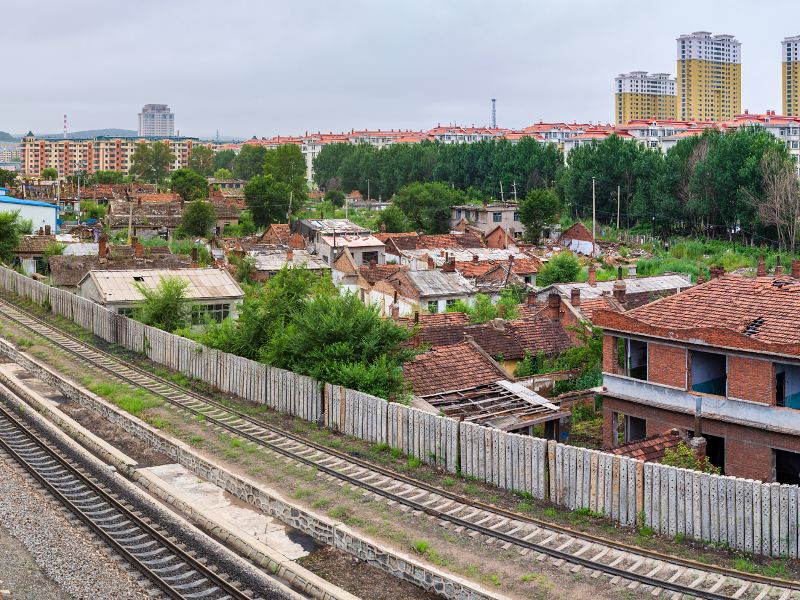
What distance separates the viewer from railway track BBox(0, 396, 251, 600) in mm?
14773

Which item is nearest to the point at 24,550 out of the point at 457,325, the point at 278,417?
the point at 278,417

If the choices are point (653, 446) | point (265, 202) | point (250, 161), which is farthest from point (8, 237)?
point (250, 161)

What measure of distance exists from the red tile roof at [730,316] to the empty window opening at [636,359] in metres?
0.58

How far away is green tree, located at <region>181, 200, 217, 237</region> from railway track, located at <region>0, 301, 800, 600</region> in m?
59.5

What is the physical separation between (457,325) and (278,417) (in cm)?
1039

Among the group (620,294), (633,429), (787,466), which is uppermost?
(620,294)

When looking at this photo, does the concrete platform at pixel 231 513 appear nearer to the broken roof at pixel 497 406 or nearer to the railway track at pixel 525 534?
the railway track at pixel 525 534

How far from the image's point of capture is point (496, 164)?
114 metres

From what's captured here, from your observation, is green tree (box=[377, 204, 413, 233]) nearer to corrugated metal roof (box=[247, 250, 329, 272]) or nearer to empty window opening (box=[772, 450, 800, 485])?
corrugated metal roof (box=[247, 250, 329, 272])

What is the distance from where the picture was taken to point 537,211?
8269cm

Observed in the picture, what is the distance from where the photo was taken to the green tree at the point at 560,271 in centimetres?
5453

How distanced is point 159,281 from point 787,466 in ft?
85.9

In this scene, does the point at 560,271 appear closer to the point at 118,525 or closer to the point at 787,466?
the point at 787,466

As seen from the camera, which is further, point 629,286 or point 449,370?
point 629,286
